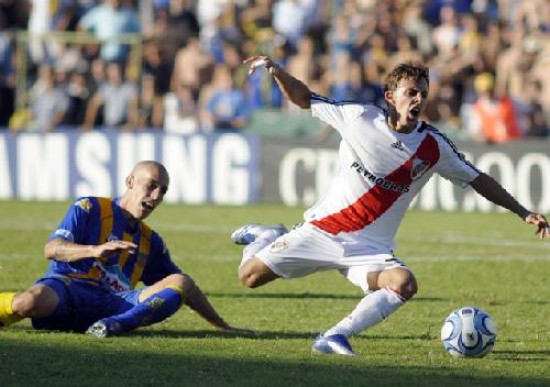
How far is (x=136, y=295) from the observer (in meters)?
9.48

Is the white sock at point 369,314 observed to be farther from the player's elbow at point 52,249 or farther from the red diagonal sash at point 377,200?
the player's elbow at point 52,249

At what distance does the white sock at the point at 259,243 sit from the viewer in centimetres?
996

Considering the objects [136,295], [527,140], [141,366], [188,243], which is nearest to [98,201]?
[136,295]

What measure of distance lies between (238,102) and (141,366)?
1688cm

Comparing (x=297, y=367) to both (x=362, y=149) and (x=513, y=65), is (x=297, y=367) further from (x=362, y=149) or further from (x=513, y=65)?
(x=513, y=65)

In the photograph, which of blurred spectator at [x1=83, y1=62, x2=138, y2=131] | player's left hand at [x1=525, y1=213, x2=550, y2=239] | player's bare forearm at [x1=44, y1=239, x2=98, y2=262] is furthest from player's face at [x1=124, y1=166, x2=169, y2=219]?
blurred spectator at [x1=83, y1=62, x2=138, y2=131]

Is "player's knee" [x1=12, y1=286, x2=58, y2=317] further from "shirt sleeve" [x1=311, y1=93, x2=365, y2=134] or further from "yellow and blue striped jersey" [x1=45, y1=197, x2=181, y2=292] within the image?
"shirt sleeve" [x1=311, y1=93, x2=365, y2=134]

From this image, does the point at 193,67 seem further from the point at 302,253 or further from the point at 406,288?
the point at 406,288

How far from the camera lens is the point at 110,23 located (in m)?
26.2

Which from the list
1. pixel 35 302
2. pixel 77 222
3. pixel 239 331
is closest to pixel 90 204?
pixel 77 222

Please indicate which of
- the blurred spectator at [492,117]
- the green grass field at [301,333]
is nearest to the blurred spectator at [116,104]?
the blurred spectator at [492,117]

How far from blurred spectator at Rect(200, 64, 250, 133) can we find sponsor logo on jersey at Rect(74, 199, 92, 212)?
1506 centimetres

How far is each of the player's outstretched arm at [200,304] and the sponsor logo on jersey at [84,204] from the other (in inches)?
31.7

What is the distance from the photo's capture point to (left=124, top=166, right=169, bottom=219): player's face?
926 centimetres
